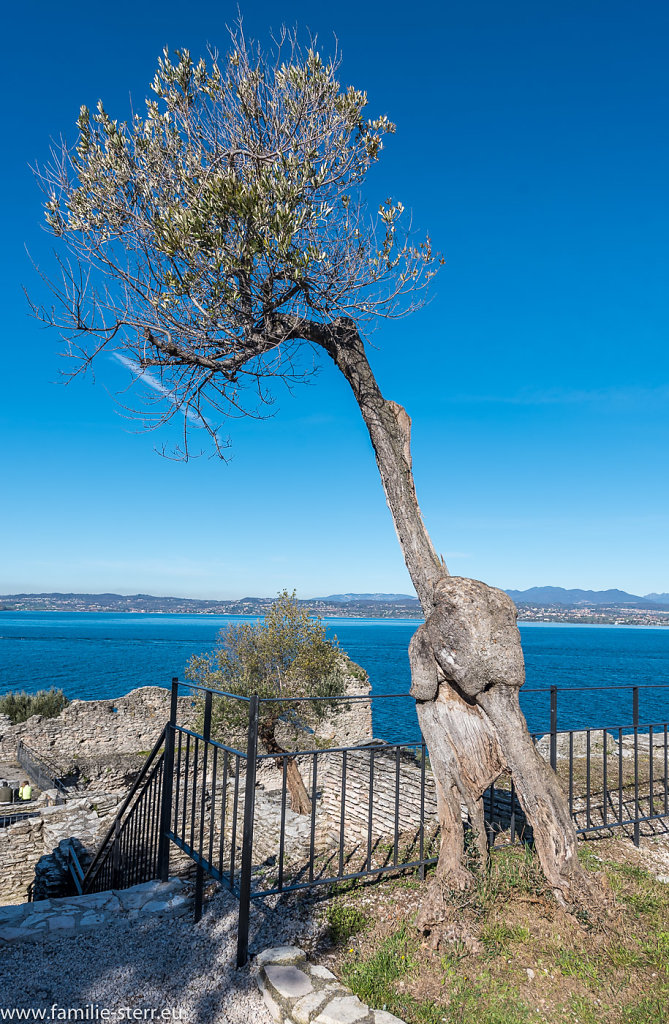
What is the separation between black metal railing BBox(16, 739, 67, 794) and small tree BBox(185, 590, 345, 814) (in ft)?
16.5

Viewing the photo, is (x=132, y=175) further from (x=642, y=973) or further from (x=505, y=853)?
(x=642, y=973)

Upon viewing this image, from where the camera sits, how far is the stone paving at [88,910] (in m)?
4.57

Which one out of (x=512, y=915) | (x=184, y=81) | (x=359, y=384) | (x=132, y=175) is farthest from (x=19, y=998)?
(x=184, y=81)

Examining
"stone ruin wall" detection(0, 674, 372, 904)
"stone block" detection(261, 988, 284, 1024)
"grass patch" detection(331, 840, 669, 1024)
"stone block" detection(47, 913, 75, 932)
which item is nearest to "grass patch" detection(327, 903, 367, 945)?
"grass patch" detection(331, 840, 669, 1024)

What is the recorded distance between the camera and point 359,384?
483 cm

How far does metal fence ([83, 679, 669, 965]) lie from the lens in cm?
419

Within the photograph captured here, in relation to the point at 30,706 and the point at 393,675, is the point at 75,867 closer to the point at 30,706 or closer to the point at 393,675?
the point at 30,706

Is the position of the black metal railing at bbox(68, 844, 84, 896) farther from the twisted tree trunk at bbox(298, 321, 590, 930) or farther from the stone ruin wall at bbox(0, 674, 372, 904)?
the twisted tree trunk at bbox(298, 321, 590, 930)

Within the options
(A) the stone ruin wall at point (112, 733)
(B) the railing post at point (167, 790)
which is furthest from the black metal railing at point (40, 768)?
(B) the railing post at point (167, 790)

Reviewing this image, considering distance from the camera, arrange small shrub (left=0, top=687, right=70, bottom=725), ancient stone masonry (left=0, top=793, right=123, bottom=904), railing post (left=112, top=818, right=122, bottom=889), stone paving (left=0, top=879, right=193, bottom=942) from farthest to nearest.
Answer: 1. small shrub (left=0, top=687, right=70, bottom=725)
2. ancient stone masonry (left=0, top=793, right=123, bottom=904)
3. railing post (left=112, top=818, right=122, bottom=889)
4. stone paving (left=0, top=879, right=193, bottom=942)

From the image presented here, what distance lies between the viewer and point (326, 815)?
27.3 feet

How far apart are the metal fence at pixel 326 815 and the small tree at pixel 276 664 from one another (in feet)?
17.1

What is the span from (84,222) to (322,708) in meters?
A: 15.3

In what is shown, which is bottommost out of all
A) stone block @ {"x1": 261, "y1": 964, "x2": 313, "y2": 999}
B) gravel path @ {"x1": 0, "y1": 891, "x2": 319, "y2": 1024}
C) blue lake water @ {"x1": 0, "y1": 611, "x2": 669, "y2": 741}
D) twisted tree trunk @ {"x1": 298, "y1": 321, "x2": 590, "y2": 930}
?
blue lake water @ {"x1": 0, "y1": 611, "x2": 669, "y2": 741}
